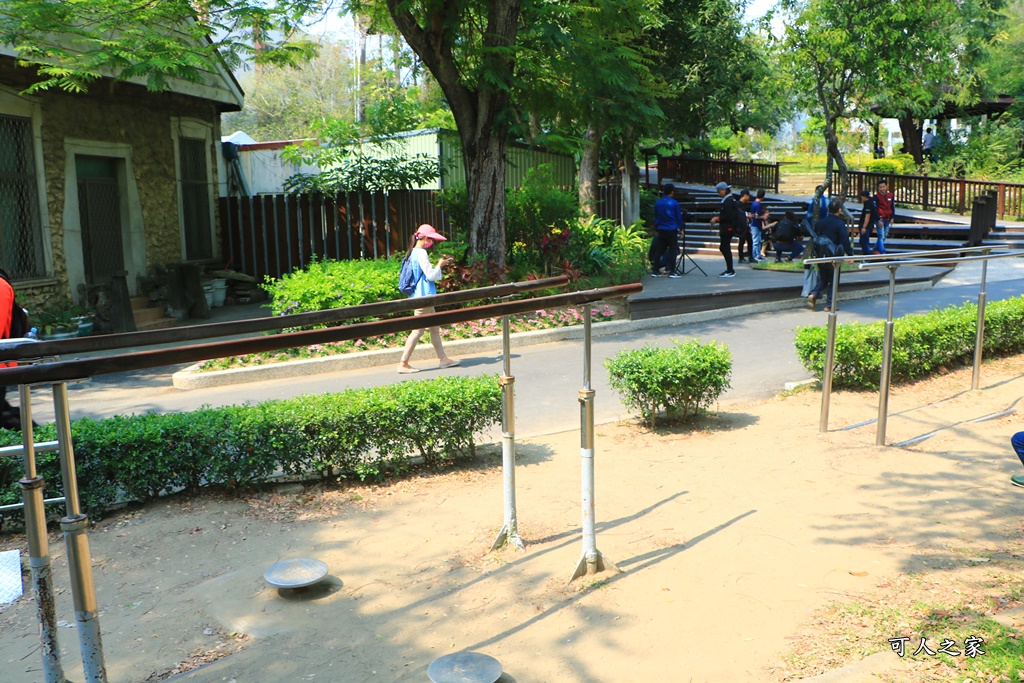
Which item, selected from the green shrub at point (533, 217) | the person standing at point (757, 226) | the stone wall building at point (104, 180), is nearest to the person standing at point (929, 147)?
the person standing at point (757, 226)

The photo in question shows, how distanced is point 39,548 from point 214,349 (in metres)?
0.83

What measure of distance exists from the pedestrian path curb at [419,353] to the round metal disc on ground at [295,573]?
6.19 metres

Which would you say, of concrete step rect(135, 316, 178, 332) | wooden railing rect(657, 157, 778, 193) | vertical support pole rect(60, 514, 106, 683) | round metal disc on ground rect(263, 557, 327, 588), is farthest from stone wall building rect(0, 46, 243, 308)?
wooden railing rect(657, 157, 778, 193)

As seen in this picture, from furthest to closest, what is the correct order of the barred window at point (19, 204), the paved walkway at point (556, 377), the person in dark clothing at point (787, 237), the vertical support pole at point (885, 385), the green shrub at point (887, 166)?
the green shrub at point (887, 166), the person in dark clothing at point (787, 237), the barred window at point (19, 204), the paved walkway at point (556, 377), the vertical support pole at point (885, 385)

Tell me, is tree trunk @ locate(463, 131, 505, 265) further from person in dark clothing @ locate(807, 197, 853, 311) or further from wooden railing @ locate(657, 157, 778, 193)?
wooden railing @ locate(657, 157, 778, 193)

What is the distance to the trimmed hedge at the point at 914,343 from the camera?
902 cm

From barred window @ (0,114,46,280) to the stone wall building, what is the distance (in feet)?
0.05

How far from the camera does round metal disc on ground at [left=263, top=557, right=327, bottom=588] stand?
4.50 m

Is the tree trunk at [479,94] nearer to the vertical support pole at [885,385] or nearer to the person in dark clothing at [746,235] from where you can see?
the vertical support pole at [885,385]

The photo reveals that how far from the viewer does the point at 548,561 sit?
4.85 m

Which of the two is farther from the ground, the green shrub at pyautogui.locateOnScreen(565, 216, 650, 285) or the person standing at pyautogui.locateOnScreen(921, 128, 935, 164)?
the person standing at pyautogui.locateOnScreen(921, 128, 935, 164)

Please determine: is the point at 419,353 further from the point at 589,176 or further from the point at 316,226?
the point at 589,176

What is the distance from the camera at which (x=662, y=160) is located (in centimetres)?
3584

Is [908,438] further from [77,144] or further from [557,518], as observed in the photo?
[77,144]
